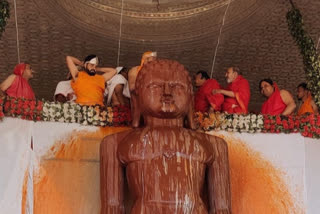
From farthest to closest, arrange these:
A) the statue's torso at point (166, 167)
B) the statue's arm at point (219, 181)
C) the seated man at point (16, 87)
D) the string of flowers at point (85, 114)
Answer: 1. the seated man at point (16, 87)
2. the string of flowers at point (85, 114)
3. the statue's arm at point (219, 181)
4. the statue's torso at point (166, 167)

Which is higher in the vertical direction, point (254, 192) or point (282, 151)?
point (282, 151)

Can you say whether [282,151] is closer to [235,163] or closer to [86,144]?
[235,163]

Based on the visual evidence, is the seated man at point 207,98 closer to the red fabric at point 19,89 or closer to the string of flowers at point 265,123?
the string of flowers at point 265,123

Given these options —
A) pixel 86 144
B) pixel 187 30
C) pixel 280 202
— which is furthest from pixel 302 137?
pixel 187 30

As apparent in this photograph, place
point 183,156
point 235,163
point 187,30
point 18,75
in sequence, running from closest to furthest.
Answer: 1. point 183,156
2. point 235,163
3. point 18,75
4. point 187,30

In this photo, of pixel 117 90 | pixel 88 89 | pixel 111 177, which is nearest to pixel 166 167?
pixel 111 177

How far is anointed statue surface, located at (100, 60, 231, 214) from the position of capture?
5.11 meters

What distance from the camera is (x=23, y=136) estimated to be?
5.89m

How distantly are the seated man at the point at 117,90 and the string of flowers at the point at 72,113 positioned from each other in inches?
27.7

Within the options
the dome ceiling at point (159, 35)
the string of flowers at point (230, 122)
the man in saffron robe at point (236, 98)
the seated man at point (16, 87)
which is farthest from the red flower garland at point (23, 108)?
the dome ceiling at point (159, 35)

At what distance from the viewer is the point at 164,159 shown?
5191 mm

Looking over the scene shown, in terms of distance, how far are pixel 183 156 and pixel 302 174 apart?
153 centimetres

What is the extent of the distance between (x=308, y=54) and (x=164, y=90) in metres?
2.22

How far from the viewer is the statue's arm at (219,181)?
5.35 metres
